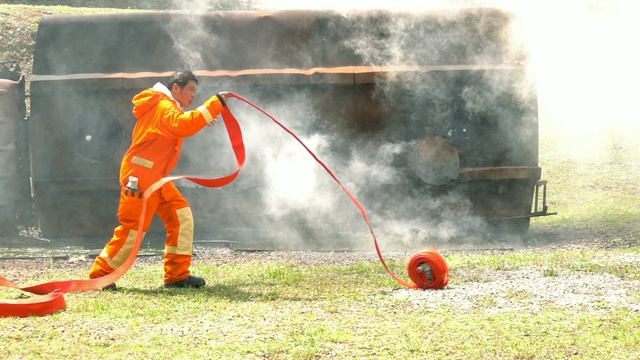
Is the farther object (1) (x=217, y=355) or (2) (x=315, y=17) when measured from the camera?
(2) (x=315, y=17)

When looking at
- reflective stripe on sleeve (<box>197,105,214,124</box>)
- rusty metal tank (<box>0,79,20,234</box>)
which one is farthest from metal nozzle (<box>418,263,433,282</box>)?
rusty metal tank (<box>0,79,20,234</box>)

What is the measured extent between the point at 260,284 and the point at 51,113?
4.14m

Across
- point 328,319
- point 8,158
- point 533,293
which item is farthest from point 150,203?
point 8,158

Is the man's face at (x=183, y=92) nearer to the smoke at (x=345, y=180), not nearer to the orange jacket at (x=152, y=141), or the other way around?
the orange jacket at (x=152, y=141)

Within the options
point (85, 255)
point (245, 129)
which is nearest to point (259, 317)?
point (85, 255)

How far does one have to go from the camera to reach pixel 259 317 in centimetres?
545

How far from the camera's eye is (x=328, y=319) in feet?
17.7

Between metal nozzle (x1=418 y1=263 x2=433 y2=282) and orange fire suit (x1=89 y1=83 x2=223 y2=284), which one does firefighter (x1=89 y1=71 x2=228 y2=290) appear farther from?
metal nozzle (x1=418 y1=263 x2=433 y2=282)

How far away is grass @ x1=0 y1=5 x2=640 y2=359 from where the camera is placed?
471 centimetres

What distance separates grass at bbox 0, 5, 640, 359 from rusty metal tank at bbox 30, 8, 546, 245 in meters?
1.77

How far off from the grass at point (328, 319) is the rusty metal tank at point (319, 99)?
1.77 metres

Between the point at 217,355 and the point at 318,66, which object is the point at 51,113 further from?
the point at 217,355

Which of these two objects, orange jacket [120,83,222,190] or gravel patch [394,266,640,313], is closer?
gravel patch [394,266,640,313]

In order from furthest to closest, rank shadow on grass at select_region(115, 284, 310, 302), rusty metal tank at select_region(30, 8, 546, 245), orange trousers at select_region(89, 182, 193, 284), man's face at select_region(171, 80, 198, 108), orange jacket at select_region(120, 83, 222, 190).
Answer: rusty metal tank at select_region(30, 8, 546, 245), man's face at select_region(171, 80, 198, 108), orange trousers at select_region(89, 182, 193, 284), orange jacket at select_region(120, 83, 222, 190), shadow on grass at select_region(115, 284, 310, 302)
